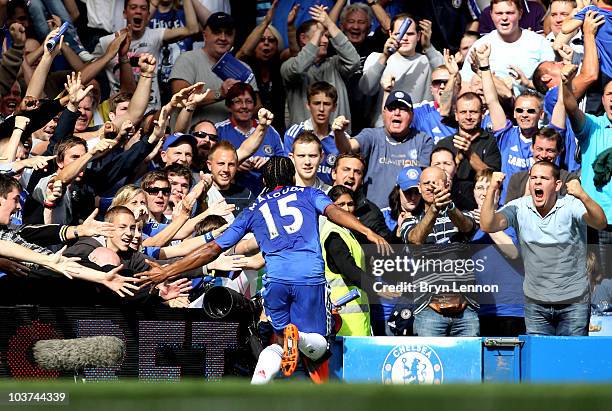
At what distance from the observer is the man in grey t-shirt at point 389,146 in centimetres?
1050

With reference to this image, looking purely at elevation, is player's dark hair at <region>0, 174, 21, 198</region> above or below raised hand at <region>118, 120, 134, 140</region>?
below

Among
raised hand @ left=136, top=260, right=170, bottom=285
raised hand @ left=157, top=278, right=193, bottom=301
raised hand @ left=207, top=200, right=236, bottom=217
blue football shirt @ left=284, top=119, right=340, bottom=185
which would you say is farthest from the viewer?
blue football shirt @ left=284, top=119, right=340, bottom=185

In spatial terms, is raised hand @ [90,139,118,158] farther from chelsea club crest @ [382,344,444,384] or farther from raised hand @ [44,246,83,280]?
chelsea club crest @ [382,344,444,384]

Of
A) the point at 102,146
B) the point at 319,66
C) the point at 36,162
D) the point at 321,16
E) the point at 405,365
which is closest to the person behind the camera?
the point at 405,365

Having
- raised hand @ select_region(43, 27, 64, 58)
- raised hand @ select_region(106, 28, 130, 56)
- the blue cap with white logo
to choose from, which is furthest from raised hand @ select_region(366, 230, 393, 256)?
raised hand @ select_region(106, 28, 130, 56)

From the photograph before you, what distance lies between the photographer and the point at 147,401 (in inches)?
131

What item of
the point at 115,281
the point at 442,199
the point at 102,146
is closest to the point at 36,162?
the point at 102,146

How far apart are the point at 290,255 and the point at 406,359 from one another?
1122mm

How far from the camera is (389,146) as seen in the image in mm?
10695

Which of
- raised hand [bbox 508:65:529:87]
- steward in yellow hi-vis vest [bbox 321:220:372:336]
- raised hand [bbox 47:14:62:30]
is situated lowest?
steward in yellow hi-vis vest [bbox 321:220:372:336]

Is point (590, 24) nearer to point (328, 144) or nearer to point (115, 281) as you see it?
point (328, 144)

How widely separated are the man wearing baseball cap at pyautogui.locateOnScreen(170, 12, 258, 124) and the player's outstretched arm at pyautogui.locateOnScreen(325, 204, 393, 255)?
351cm

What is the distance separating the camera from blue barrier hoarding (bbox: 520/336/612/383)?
27.4ft

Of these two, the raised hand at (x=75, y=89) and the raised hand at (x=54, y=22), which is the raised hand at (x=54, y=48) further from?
the raised hand at (x=54, y=22)
